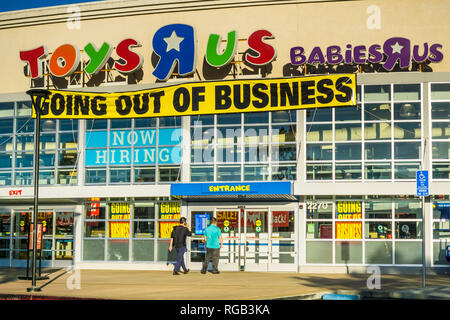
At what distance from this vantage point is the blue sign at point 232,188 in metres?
24.3

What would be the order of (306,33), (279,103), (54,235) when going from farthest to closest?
(54,235) < (306,33) < (279,103)

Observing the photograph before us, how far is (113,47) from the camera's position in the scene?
27.5m

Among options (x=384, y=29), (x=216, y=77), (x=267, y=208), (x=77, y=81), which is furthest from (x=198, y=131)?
(x=384, y=29)

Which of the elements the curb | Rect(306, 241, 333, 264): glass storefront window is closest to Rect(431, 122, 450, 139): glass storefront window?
Rect(306, 241, 333, 264): glass storefront window

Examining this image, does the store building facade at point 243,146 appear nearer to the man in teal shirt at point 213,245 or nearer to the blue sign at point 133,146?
the blue sign at point 133,146

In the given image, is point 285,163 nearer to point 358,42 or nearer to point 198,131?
point 198,131

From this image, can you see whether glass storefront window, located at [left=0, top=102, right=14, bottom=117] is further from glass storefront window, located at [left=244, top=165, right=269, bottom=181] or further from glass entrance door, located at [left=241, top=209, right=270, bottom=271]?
glass entrance door, located at [left=241, top=209, right=270, bottom=271]

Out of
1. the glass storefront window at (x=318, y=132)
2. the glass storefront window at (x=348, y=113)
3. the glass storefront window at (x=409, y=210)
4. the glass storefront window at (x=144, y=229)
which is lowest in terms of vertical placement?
the glass storefront window at (x=144, y=229)

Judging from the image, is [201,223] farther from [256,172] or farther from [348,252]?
[348,252]

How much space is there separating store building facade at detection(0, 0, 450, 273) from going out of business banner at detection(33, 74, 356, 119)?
22.1 inches

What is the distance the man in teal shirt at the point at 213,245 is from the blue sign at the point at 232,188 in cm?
159

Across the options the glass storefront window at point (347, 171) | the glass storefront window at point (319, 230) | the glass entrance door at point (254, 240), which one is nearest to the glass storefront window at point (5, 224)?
the glass entrance door at point (254, 240)

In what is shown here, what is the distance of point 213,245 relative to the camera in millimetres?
23344

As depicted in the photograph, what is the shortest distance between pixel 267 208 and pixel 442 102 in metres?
7.29
